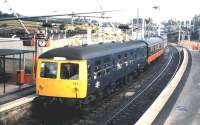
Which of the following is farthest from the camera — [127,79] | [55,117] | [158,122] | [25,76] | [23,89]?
[127,79]

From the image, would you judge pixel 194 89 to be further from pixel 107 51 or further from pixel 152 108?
pixel 152 108

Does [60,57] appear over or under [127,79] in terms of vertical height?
over

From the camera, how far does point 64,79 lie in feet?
60.6

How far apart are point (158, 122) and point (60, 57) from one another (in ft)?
17.1

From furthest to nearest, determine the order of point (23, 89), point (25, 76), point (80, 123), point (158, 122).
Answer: point (25, 76) < point (23, 89) < point (80, 123) < point (158, 122)

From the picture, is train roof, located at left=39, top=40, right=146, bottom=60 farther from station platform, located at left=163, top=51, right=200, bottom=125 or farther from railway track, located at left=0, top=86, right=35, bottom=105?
station platform, located at left=163, top=51, right=200, bottom=125

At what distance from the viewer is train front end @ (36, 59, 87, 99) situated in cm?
1830

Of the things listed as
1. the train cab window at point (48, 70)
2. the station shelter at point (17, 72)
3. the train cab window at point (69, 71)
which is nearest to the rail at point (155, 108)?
the train cab window at point (69, 71)

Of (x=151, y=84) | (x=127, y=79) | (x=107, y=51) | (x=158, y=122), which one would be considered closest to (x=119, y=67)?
(x=107, y=51)

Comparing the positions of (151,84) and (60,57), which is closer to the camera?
(60,57)

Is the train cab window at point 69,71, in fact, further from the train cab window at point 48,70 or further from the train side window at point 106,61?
the train side window at point 106,61

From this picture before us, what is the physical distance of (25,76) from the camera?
80.3ft

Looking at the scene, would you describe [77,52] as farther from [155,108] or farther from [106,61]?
[155,108]

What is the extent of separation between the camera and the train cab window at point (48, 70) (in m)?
18.7
